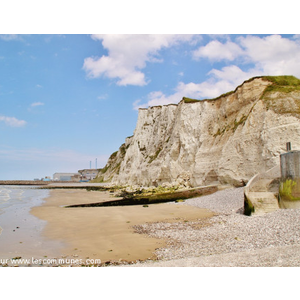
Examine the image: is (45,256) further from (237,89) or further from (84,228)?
(237,89)

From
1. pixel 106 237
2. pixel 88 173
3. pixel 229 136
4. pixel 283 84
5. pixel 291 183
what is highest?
pixel 283 84

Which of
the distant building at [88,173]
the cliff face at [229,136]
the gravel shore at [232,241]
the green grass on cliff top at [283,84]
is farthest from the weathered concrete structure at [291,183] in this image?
the distant building at [88,173]

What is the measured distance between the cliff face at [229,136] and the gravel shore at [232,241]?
773cm

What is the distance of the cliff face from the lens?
52.4 feet

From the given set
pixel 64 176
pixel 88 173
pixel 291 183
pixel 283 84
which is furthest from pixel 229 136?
pixel 64 176

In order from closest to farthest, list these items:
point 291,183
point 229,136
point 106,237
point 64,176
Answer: point 106,237 < point 291,183 < point 229,136 < point 64,176

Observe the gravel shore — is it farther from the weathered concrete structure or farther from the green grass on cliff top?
the green grass on cliff top

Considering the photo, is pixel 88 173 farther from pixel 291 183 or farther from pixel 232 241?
pixel 232 241

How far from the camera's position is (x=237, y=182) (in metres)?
18.5

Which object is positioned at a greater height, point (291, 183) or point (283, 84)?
point (283, 84)

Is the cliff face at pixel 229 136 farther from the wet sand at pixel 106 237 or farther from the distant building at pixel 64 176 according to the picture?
the distant building at pixel 64 176

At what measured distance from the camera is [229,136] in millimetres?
22109

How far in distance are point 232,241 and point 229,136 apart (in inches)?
643

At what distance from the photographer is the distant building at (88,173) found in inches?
4710
